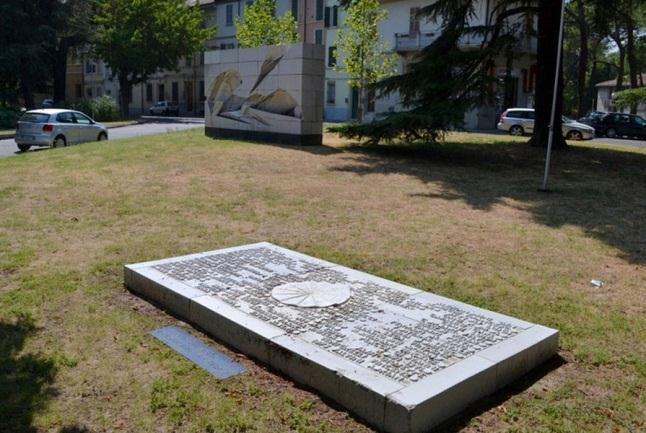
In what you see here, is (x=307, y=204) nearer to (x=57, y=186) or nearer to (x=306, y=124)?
(x=57, y=186)

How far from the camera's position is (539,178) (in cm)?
1291

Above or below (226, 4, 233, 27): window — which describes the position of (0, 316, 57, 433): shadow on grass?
below

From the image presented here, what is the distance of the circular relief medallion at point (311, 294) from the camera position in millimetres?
5008

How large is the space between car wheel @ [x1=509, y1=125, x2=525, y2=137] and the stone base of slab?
1641 centimetres

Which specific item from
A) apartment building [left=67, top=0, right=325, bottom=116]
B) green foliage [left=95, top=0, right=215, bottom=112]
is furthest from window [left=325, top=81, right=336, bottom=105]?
green foliage [left=95, top=0, right=215, bottom=112]

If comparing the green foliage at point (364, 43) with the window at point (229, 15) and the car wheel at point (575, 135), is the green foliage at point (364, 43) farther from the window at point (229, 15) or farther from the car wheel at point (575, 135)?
the window at point (229, 15)

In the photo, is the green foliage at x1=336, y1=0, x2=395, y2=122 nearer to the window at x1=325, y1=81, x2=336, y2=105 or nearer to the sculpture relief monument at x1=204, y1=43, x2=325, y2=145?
the sculpture relief monument at x1=204, y1=43, x2=325, y2=145

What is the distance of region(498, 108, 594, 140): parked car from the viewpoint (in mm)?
29469

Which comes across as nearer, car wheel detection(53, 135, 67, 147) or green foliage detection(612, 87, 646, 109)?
car wheel detection(53, 135, 67, 147)

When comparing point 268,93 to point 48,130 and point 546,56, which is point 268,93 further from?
point 48,130

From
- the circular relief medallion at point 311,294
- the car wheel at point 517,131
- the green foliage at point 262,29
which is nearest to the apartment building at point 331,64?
the car wheel at point 517,131

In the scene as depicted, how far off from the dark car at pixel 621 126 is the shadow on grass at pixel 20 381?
35.6m

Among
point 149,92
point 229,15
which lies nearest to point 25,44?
point 229,15

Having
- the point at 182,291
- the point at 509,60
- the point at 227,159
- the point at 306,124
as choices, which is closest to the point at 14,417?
the point at 182,291
